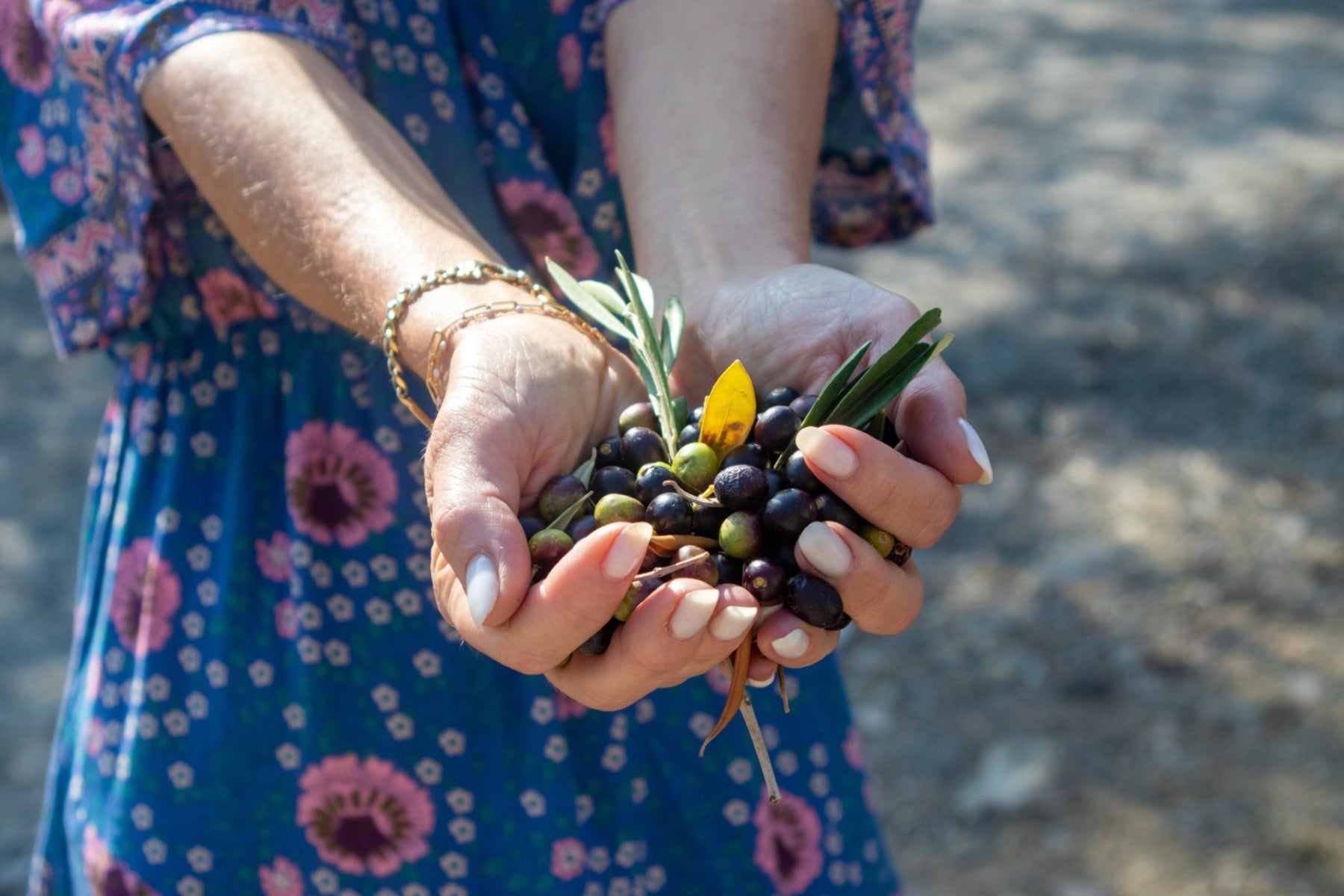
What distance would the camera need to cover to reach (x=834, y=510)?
42.0 inches

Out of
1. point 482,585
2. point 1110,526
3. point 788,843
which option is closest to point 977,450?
point 482,585

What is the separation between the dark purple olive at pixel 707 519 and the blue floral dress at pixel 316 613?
1.08 ft

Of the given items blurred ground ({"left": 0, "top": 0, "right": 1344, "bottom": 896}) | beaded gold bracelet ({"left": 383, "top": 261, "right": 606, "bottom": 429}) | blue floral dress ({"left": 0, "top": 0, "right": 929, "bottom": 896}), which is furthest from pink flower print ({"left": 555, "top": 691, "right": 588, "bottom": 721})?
blurred ground ({"left": 0, "top": 0, "right": 1344, "bottom": 896})

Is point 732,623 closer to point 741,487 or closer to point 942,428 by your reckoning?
point 741,487

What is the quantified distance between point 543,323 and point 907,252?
355cm

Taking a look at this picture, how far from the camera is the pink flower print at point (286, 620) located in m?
1.32

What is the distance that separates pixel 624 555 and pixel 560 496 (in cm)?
16

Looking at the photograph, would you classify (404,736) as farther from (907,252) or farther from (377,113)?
(907,252)

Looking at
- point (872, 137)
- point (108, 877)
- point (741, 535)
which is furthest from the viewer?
point (872, 137)

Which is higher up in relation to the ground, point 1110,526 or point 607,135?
point 607,135

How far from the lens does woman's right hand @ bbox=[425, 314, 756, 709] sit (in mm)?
963

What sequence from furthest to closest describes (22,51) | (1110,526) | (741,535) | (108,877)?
(1110,526)
(22,51)
(108,877)
(741,535)

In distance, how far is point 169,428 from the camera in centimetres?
138

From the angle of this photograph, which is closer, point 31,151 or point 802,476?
point 802,476
